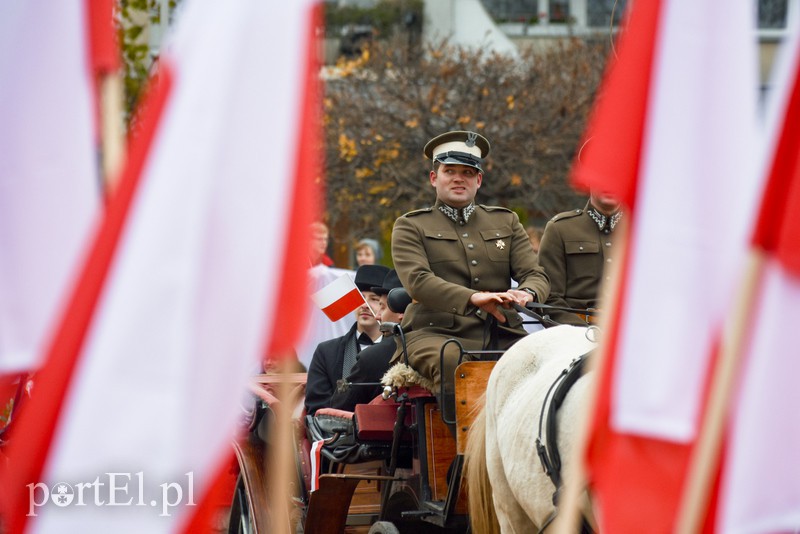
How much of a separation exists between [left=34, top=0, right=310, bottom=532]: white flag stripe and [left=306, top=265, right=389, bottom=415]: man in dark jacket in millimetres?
5292

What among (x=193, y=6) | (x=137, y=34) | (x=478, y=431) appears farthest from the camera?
(x=137, y=34)

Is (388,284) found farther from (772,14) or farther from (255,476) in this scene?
(772,14)

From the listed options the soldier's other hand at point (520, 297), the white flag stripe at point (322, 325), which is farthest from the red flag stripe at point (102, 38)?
the white flag stripe at point (322, 325)

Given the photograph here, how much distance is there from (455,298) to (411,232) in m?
0.56

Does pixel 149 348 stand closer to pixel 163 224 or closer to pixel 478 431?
pixel 163 224

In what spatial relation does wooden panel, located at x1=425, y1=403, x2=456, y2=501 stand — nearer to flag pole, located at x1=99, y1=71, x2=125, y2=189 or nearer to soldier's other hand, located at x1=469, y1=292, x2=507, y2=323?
soldier's other hand, located at x1=469, y1=292, x2=507, y2=323

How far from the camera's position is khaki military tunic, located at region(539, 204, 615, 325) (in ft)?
22.8

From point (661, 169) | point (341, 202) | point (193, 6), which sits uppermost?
point (193, 6)

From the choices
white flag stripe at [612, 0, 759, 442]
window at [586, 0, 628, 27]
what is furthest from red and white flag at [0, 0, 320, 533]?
window at [586, 0, 628, 27]

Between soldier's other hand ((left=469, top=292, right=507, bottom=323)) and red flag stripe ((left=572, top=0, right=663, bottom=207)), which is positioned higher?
red flag stripe ((left=572, top=0, right=663, bottom=207))

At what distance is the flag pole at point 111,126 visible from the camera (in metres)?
2.97

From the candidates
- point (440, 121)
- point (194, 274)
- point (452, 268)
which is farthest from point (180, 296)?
point (440, 121)

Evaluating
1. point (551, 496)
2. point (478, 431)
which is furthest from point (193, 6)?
point (478, 431)

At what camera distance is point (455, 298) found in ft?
21.6
